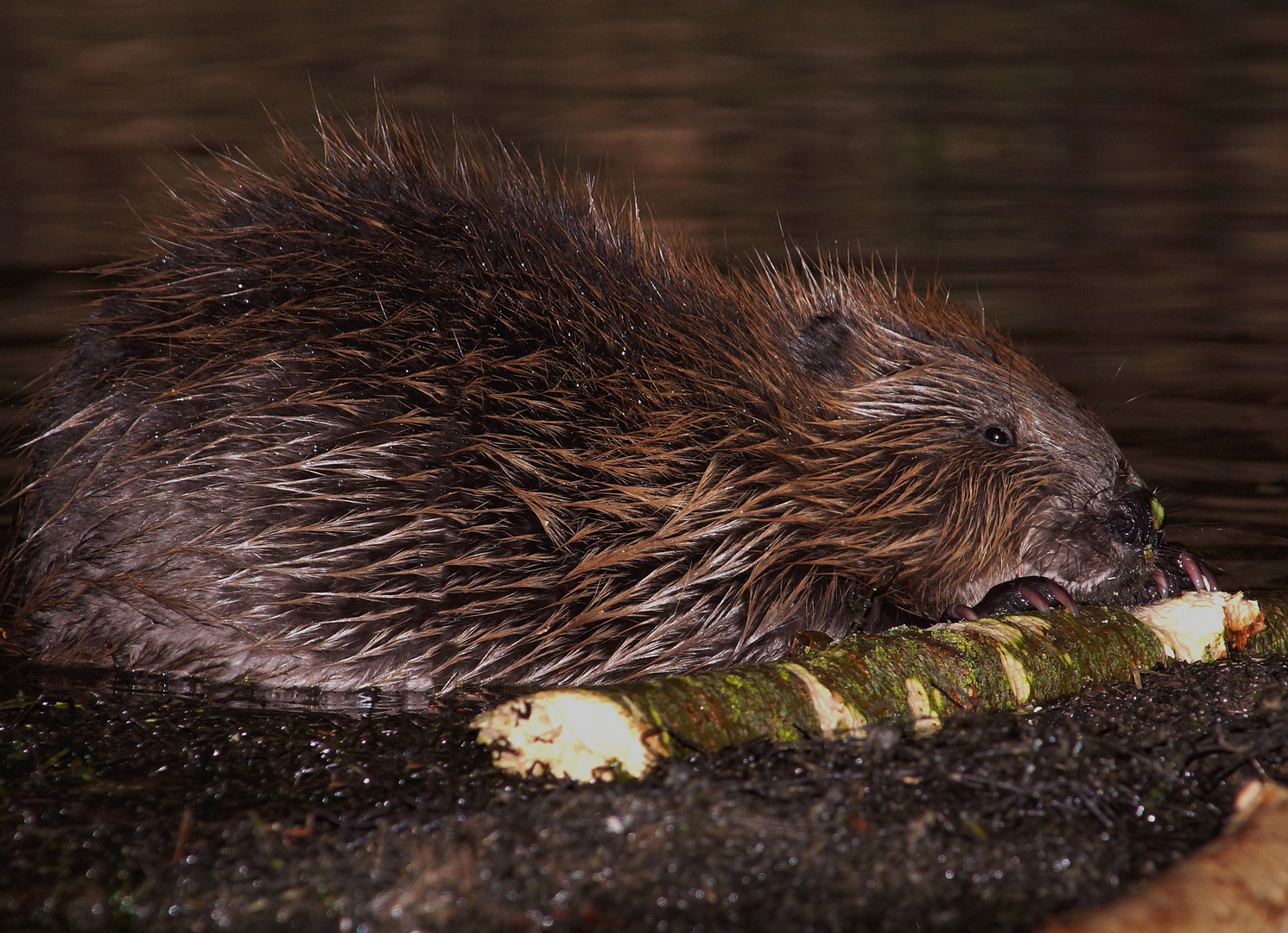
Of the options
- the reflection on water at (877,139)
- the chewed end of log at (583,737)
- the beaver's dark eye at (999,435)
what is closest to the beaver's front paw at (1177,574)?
the beaver's dark eye at (999,435)

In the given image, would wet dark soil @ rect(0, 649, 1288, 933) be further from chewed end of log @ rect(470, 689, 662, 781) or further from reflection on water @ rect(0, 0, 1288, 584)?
reflection on water @ rect(0, 0, 1288, 584)

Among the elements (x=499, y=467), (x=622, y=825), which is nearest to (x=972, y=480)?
(x=499, y=467)

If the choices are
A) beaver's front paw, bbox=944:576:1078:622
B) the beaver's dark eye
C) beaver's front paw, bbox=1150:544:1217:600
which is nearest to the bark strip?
beaver's front paw, bbox=944:576:1078:622

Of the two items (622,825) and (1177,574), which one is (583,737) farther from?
(1177,574)

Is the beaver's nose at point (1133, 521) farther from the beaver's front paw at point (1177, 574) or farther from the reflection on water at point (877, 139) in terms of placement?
the reflection on water at point (877, 139)

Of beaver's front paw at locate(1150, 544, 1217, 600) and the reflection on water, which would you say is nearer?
beaver's front paw at locate(1150, 544, 1217, 600)

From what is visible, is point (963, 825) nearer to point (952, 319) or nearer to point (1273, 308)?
point (952, 319)

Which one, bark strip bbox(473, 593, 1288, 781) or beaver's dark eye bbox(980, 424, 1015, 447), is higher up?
beaver's dark eye bbox(980, 424, 1015, 447)
